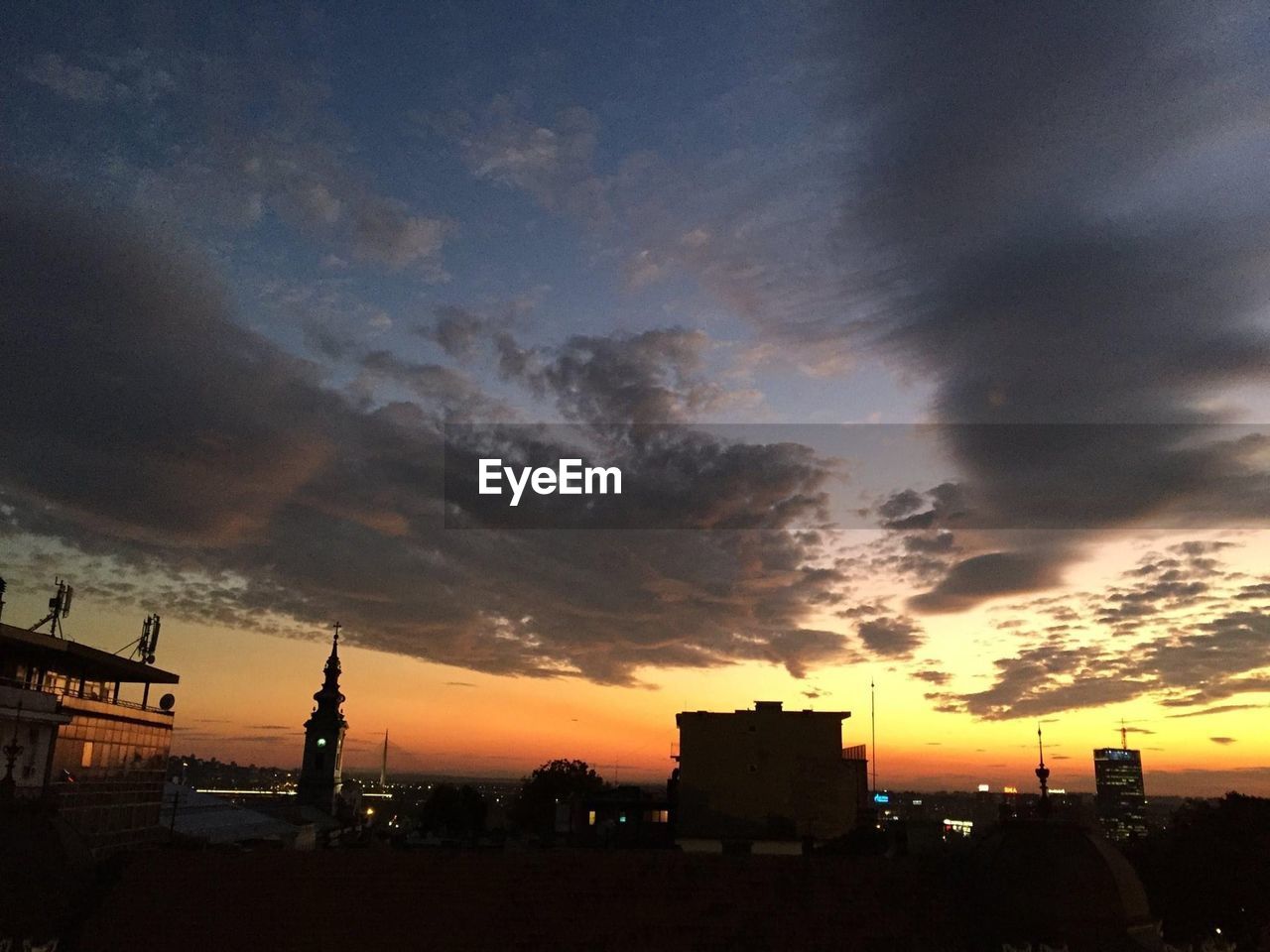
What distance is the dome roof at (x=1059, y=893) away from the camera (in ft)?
93.6

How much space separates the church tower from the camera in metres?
102

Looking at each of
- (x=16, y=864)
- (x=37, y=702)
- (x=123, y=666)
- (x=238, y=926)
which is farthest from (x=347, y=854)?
(x=123, y=666)

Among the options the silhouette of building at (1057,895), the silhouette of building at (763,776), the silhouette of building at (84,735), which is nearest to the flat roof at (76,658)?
the silhouette of building at (84,735)

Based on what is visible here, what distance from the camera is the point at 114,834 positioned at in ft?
172

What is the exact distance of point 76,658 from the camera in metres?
53.1

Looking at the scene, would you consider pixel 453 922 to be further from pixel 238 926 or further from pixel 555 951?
pixel 238 926

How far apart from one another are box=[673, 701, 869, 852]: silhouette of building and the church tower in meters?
60.9

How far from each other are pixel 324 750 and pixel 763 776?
65.9 m

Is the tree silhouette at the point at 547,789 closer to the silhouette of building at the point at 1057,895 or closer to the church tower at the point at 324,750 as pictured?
the church tower at the point at 324,750

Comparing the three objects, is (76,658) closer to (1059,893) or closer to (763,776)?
(763,776)

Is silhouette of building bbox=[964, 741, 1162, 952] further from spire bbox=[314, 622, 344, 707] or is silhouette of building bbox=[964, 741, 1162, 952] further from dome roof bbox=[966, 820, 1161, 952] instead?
spire bbox=[314, 622, 344, 707]

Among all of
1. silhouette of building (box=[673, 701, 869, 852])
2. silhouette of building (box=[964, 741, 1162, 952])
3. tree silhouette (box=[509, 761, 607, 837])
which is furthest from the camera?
tree silhouette (box=[509, 761, 607, 837])

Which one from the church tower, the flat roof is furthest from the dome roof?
the church tower

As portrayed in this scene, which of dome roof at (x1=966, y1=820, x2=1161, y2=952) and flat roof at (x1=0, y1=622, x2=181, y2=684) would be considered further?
flat roof at (x1=0, y1=622, x2=181, y2=684)
